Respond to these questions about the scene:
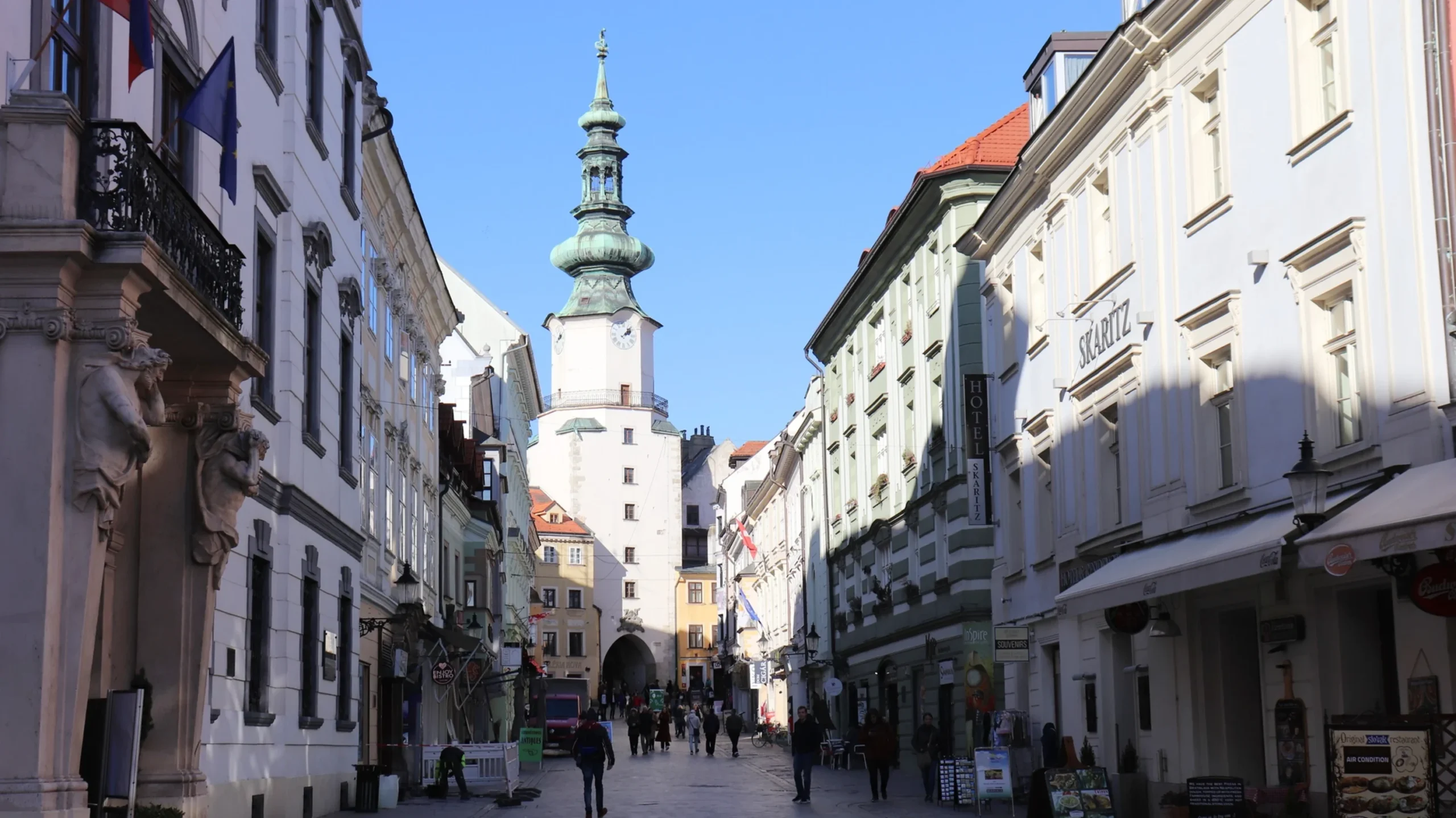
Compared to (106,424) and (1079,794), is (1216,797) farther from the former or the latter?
(106,424)

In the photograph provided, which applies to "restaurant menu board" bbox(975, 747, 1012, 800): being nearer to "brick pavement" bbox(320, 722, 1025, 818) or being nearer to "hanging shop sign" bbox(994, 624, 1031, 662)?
"brick pavement" bbox(320, 722, 1025, 818)

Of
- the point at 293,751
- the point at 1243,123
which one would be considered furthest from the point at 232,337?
the point at 1243,123

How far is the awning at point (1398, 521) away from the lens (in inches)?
510

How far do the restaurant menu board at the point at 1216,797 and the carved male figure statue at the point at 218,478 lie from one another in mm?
8477

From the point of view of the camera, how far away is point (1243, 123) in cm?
1911

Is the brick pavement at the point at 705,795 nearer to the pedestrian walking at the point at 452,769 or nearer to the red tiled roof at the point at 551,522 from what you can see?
the pedestrian walking at the point at 452,769

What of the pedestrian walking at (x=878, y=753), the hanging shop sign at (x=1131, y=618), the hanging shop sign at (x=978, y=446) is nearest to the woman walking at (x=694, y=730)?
the hanging shop sign at (x=978, y=446)

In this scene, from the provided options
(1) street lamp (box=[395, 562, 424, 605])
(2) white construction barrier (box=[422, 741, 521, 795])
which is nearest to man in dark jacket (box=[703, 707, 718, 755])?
(2) white construction barrier (box=[422, 741, 521, 795])

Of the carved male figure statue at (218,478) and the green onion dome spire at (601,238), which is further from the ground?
the green onion dome spire at (601,238)

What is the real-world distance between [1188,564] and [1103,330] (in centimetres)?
667

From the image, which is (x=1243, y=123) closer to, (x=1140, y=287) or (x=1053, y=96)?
(x=1140, y=287)

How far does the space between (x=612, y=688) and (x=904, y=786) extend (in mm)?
89245

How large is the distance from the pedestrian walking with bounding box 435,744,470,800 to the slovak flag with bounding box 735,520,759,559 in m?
42.0

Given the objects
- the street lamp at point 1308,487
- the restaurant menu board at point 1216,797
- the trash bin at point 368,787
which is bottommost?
the trash bin at point 368,787
